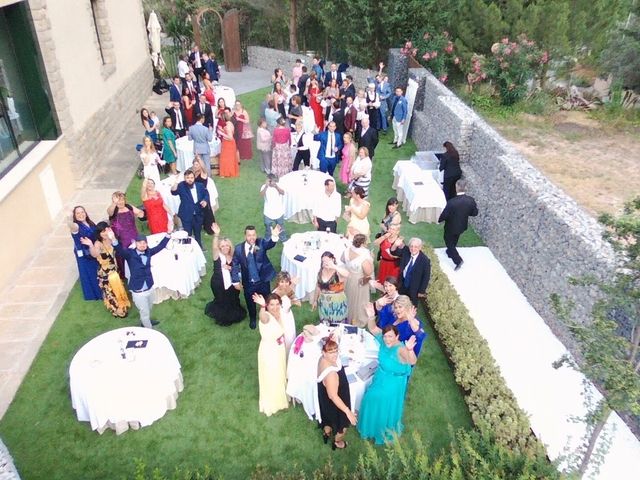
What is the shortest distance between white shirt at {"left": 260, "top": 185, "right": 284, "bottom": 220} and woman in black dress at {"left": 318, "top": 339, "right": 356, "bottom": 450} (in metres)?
4.16

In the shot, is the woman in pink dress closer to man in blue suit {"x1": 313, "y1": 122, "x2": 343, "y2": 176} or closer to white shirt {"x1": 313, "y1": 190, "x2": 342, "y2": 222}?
man in blue suit {"x1": 313, "y1": 122, "x2": 343, "y2": 176}

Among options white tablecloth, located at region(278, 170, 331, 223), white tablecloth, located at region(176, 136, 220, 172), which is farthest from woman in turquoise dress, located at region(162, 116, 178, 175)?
white tablecloth, located at region(278, 170, 331, 223)

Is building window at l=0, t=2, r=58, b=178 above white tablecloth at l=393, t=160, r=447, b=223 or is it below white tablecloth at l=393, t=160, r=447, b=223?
above

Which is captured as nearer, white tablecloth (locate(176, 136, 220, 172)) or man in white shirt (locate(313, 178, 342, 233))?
man in white shirt (locate(313, 178, 342, 233))

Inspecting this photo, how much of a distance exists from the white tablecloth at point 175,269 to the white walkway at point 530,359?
169 inches

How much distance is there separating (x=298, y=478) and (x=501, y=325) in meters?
4.24

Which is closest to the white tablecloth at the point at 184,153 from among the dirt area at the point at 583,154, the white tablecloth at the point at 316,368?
the white tablecloth at the point at 316,368

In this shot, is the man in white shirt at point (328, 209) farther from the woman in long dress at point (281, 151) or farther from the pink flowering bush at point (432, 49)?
the pink flowering bush at point (432, 49)

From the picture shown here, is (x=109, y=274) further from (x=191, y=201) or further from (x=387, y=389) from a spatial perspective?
(x=387, y=389)

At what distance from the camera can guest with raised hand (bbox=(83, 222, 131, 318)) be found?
294 inches

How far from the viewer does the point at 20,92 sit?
33.3ft

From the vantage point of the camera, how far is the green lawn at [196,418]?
236 inches

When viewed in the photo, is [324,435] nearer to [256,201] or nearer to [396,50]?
[256,201]

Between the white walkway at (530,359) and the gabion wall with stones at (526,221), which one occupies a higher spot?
the gabion wall with stones at (526,221)
